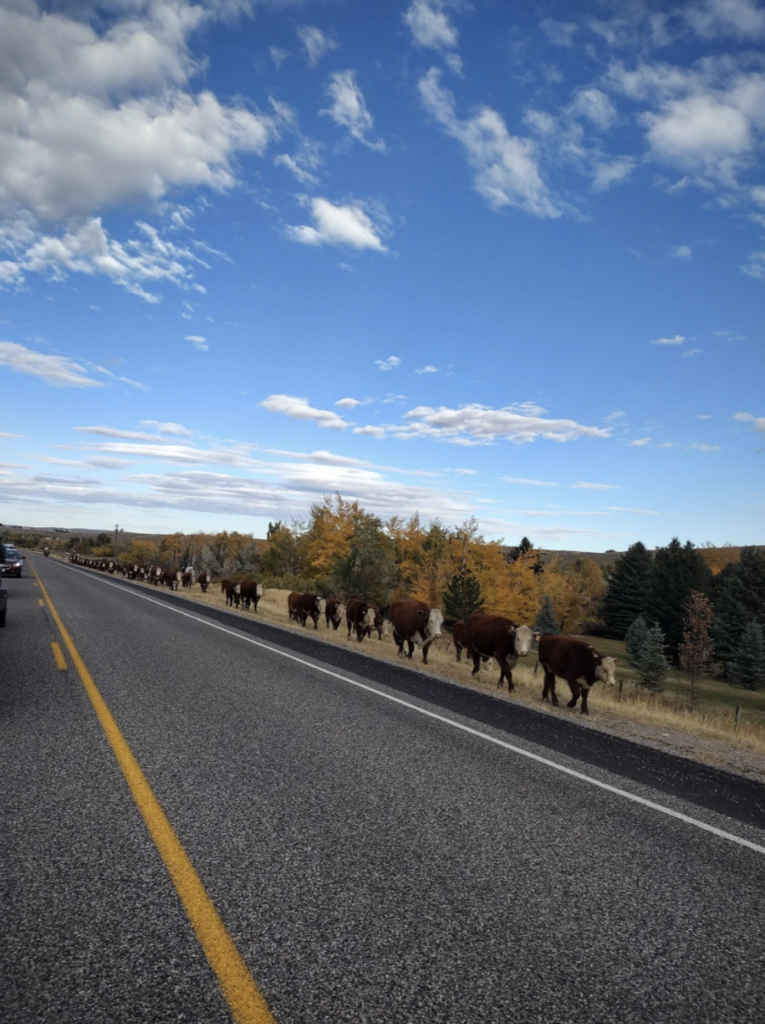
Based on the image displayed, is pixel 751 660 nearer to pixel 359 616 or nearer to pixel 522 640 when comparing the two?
pixel 359 616

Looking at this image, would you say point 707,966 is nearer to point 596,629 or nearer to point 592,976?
point 592,976

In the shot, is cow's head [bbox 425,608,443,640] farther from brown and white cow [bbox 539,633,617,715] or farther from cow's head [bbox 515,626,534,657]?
brown and white cow [bbox 539,633,617,715]

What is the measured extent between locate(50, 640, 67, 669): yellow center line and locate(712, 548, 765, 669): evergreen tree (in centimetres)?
6008

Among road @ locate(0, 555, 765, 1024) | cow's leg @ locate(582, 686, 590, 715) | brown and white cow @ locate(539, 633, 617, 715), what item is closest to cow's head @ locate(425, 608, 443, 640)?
brown and white cow @ locate(539, 633, 617, 715)

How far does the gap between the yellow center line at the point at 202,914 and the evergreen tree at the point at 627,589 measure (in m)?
75.2

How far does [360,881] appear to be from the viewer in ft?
12.5

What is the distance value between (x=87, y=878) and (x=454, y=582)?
46397mm

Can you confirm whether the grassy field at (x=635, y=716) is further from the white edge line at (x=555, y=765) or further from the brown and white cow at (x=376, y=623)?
the white edge line at (x=555, y=765)

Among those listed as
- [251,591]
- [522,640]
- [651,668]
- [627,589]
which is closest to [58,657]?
[522,640]

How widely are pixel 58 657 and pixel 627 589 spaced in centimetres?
7380

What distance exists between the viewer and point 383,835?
4.53 m

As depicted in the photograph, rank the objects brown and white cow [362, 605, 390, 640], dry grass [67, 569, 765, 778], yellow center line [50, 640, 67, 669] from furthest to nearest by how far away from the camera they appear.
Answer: brown and white cow [362, 605, 390, 640] → yellow center line [50, 640, 67, 669] → dry grass [67, 569, 765, 778]

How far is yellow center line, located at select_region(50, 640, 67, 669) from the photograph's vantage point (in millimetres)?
10398

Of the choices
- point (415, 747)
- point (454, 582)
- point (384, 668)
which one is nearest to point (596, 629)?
point (454, 582)
